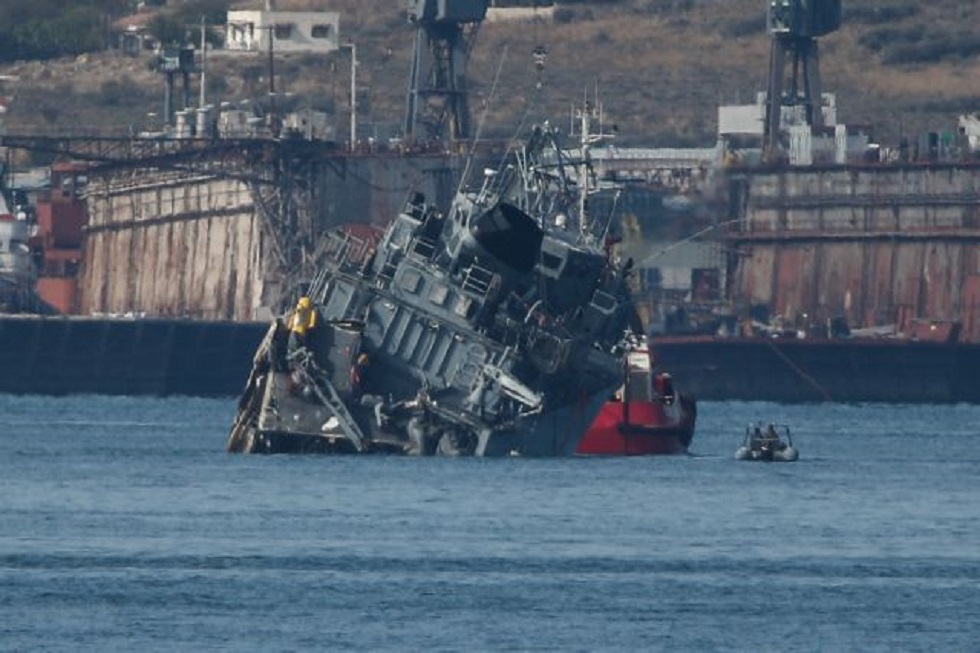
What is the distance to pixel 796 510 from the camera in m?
93.3

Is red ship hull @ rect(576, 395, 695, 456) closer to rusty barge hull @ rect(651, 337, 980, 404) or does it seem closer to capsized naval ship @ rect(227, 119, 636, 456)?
capsized naval ship @ rect(227, 119, 636, 456)

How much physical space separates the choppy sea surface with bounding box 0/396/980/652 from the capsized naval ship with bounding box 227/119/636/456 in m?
1.36

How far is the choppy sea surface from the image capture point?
66188 mm

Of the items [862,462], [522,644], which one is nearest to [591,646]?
[522,644]

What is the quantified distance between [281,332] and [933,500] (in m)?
19.8

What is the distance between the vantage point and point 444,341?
10350cm

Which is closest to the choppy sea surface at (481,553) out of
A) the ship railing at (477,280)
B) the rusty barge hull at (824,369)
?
the ship railing at (477,280)

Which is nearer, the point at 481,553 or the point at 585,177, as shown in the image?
the point at 481,553

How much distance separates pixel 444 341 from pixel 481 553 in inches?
966

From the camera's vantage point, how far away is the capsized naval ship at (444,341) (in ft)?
339

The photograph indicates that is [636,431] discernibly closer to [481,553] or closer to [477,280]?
[477,280]

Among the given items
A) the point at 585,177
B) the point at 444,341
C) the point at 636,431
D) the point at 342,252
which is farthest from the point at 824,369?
the point at 444,341

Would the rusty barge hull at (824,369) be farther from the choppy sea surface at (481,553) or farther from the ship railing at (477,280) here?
the ship railing at (477,280)

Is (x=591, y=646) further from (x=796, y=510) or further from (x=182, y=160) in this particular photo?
(x=182, y=160)
